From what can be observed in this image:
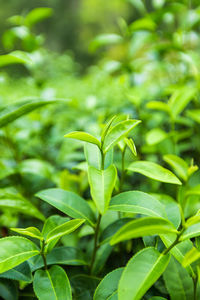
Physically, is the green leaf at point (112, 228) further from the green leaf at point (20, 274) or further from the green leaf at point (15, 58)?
the green leaf at point (15, 58)

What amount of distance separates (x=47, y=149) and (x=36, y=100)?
661 millimetres

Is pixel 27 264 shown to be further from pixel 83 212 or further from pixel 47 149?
pixel 47 149

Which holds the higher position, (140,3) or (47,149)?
(140,3)

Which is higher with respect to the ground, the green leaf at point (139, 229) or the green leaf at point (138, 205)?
the green leaf at point (139, 229)

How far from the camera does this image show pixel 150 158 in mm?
1300

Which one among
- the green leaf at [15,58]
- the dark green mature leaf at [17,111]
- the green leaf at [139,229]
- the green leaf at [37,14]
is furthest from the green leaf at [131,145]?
the green leaf at [37,14]

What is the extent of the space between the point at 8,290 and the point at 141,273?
0.35 m

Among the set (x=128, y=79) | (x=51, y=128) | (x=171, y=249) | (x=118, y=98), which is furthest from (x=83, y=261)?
(x=128, y=79)

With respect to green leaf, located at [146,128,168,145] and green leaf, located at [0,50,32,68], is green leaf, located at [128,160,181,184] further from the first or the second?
green leaf, located at [0,50,32,68]

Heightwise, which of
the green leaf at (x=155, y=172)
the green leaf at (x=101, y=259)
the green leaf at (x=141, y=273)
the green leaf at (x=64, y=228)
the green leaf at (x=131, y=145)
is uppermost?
the green leaf at (x=131, y=145)

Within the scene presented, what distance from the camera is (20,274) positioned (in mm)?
597

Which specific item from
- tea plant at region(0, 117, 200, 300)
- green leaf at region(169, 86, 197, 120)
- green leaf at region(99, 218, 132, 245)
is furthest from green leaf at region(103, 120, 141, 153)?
green leaf at region(169, 86, 197, 120)

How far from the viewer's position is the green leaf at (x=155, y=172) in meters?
0.59

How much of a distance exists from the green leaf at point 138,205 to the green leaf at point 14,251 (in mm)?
204
